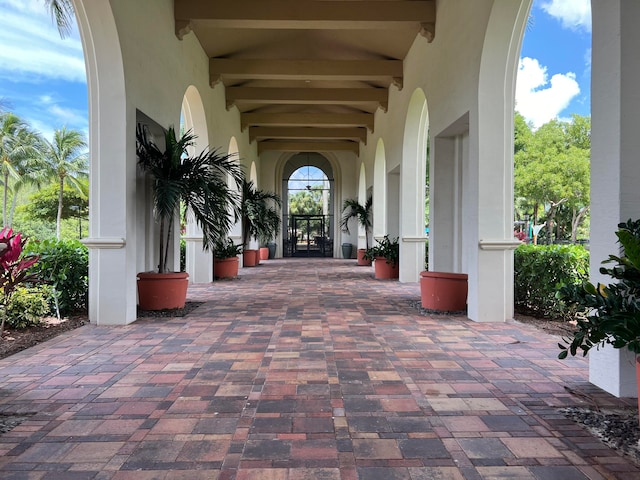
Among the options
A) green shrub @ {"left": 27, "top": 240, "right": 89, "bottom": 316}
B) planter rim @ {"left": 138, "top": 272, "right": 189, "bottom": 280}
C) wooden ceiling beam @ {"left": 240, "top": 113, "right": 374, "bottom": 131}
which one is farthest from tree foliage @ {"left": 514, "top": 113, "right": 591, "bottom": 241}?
green shrub @ {"left": 27, "top": 240, "right": 89, "bottom": 316}

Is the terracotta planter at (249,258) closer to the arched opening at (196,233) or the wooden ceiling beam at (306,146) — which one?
the arched opening at (196,233)

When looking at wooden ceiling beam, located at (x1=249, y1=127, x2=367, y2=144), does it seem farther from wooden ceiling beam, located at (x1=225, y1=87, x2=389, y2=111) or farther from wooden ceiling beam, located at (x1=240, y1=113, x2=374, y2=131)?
wooden ceiling beam, located at (x1=225, y1=87, x2=389, y2=111)

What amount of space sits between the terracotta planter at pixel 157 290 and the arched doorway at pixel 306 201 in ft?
46.2

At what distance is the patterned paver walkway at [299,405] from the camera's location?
183 cm

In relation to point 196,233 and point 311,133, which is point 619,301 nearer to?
point 196,233

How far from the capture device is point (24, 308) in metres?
4.39

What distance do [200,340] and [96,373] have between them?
1.07 metres

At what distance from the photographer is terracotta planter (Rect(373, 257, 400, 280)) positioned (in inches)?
367

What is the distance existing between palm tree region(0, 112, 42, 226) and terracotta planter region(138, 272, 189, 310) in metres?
27.9

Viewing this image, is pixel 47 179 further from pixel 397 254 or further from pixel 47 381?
pixel 47 381

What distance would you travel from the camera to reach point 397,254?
9.30 meters

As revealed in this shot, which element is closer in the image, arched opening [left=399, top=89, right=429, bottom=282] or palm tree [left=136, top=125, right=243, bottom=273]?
palm tree [left=136, top=125, right=243, bottom=273]

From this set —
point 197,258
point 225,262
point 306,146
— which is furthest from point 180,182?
point 306,146

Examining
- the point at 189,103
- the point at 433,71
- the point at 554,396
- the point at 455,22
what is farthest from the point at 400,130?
the point at 554,396
